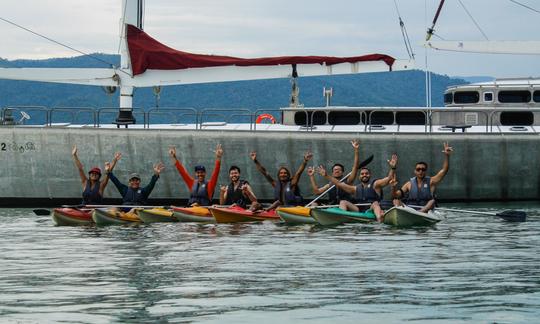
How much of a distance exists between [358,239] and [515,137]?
43.2 feet

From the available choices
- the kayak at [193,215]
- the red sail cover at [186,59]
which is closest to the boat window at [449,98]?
the red sail cover at [186,59]

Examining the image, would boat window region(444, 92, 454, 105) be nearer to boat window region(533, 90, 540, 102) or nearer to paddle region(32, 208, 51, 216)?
boat window region(533, 90, 540, 102)

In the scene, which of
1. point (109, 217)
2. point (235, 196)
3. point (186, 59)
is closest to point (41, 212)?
Result: point (109, 217)

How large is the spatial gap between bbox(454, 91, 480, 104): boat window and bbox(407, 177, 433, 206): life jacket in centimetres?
1056

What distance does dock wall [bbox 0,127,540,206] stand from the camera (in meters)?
38.8

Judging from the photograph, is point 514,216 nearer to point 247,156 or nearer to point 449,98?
point 247,156

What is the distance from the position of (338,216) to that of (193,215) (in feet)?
13.6

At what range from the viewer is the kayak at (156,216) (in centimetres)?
3244

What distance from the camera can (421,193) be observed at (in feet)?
103

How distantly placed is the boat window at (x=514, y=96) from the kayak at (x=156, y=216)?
1419cm

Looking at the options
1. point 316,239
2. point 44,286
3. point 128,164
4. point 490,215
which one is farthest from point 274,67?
point 44,286

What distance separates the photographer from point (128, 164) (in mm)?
39625

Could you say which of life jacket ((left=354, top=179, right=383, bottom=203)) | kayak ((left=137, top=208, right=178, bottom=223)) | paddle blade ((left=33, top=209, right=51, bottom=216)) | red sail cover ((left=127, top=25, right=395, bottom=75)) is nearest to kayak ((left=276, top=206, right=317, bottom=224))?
life jacket ((left=354, top=179, right=383, bottom=203))

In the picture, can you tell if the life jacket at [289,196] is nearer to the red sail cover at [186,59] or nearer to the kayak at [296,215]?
the kayak at [296,215]
